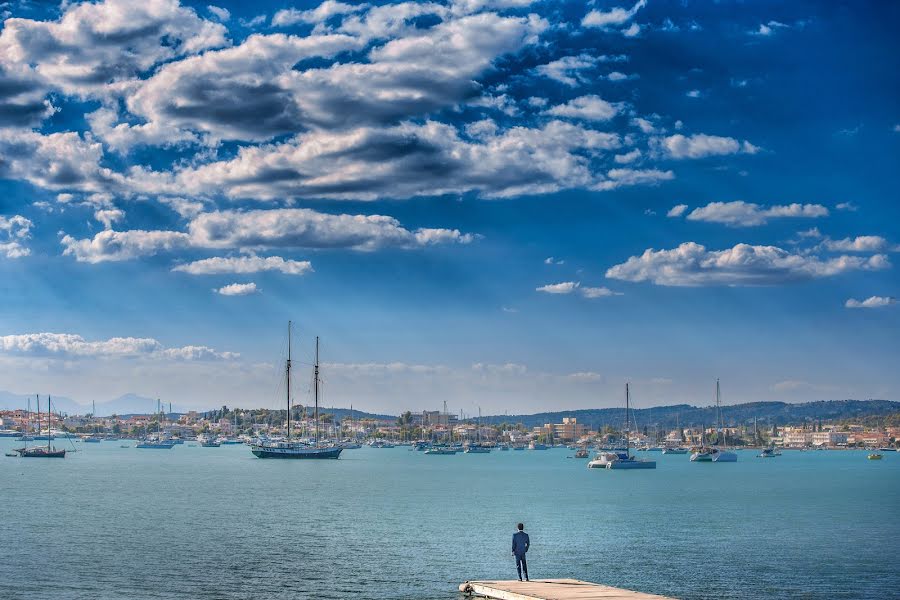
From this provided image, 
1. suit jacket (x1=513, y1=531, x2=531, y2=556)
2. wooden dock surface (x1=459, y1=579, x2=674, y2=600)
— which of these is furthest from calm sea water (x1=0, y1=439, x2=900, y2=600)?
suit jacket (x1=513, y1=531, x2=531, y2=556)

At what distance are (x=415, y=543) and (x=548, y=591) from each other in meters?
35.9

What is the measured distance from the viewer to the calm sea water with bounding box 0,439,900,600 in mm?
65000

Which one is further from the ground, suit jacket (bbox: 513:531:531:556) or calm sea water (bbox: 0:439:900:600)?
suit jacket (bbox: 513:531:531:556)

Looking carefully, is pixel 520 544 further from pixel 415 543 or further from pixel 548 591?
pixel 415 543

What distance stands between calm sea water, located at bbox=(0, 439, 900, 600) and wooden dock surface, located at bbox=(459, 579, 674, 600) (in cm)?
431

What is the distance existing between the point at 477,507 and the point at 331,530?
36.9 metres

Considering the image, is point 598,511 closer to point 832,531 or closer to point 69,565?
point 832,531

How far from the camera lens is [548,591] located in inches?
2055

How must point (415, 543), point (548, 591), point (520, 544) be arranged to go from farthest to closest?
point (415, 543)
point (520, 544)
point (548, 591)

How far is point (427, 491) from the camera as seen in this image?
168 m

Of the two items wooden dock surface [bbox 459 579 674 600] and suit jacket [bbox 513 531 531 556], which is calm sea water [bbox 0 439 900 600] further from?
suit jacket [bbox 513 531 531 556]

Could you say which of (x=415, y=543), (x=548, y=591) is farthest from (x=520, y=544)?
(x=415, y=543)

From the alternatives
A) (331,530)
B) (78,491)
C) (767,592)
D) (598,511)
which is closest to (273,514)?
(331,530)

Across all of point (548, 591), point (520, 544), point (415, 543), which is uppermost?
point (520, 544)
